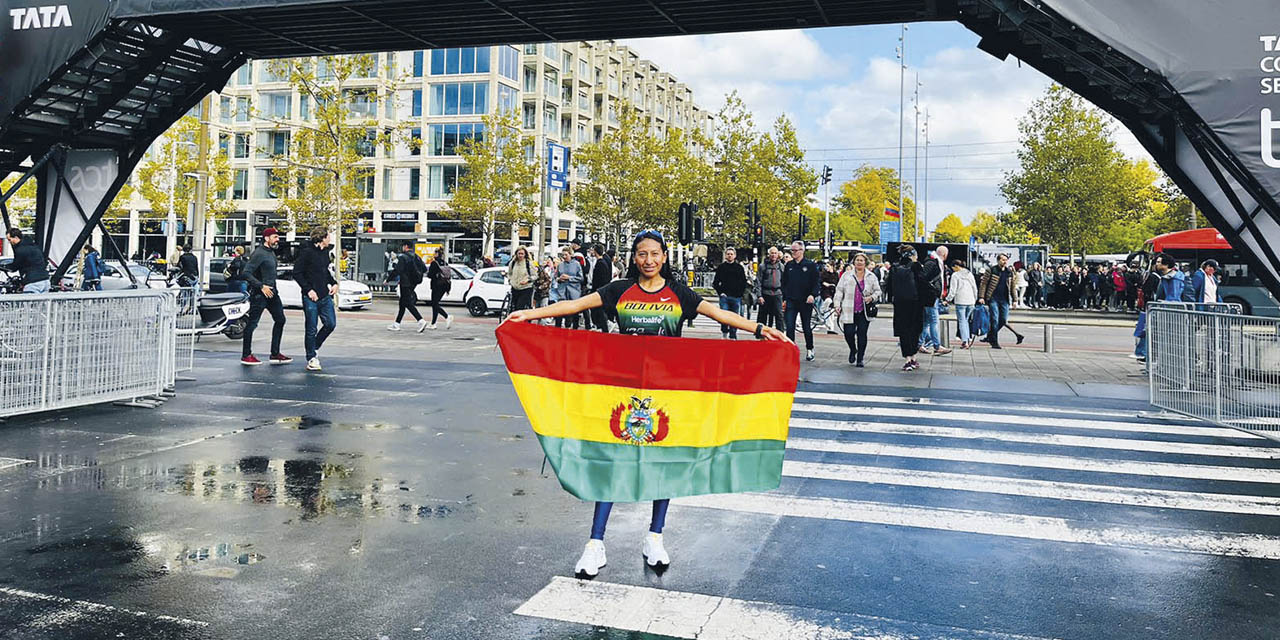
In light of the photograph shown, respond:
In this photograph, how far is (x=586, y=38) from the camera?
13.1 metres

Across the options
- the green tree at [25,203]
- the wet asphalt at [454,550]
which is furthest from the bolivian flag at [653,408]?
the green tree at [25,203]

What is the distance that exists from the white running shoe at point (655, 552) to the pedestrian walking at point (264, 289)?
986 centimetres

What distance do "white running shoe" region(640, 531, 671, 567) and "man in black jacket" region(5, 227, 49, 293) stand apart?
11.1m

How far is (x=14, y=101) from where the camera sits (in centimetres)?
1230

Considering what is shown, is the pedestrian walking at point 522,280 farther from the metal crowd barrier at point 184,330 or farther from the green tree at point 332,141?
the green tree at point 332,141

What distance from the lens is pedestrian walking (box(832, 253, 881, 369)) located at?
1530cm

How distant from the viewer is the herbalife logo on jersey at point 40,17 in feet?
39.6

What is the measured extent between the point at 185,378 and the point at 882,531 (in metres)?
9.61

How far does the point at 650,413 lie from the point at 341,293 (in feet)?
85.3

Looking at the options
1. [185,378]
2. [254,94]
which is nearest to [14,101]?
[185,378]

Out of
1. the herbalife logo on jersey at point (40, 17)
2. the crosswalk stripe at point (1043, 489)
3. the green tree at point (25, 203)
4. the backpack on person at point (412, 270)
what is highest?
the green tree at point (25, 203)

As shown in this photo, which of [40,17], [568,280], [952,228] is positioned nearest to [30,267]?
[40,17]

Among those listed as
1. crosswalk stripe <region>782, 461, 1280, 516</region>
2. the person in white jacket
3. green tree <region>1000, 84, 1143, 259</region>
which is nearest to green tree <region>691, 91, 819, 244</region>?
green tree <region>1000, 84, 1143, 259</region>

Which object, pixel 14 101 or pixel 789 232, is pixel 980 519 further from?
pixel 789 232
